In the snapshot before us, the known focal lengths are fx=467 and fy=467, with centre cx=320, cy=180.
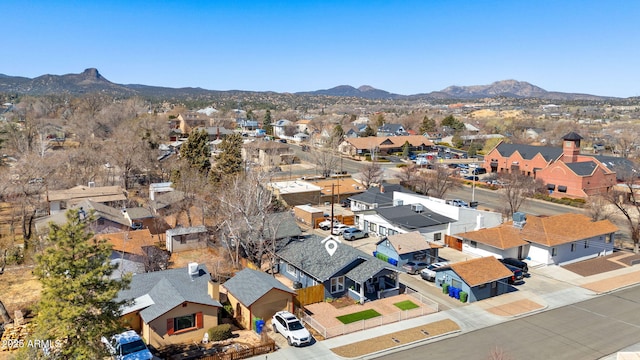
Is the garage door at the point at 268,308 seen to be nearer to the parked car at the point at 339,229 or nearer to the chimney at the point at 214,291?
the chimney at the point at 214,291

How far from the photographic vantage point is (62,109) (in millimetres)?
135750

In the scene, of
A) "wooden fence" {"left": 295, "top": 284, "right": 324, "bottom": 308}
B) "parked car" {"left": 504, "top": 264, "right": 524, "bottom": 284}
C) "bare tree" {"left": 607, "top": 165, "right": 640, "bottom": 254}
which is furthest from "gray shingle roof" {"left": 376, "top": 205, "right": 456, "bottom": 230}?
"bare tree" {"left": 607, "top": 165, "right": 640, "bottom": 254}

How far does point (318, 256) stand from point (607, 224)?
26.6 m

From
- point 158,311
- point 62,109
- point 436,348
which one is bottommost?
point 436,348

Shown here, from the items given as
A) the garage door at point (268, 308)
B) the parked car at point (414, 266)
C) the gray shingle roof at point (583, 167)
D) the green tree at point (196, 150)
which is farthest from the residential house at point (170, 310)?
the gray shingle roof at point (583, 167)

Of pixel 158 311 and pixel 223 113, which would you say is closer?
pixel 158 311

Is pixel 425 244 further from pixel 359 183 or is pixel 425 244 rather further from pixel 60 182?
pixel 60 182

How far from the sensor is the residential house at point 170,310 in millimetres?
24047

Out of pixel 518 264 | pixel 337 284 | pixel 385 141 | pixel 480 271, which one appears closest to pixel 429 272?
pixel 480 271

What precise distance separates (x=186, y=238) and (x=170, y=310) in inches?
677

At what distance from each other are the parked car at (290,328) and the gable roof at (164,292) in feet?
10.9

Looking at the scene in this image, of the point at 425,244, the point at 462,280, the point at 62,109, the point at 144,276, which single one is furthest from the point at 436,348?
the point at 62,109

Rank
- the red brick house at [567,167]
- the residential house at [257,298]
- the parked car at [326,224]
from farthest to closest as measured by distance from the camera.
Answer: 1. the red brick house at [567,167]
2. the parked car at [326,224]
3. the residential house at [257,298]

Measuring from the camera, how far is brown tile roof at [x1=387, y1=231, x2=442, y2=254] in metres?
36.0
